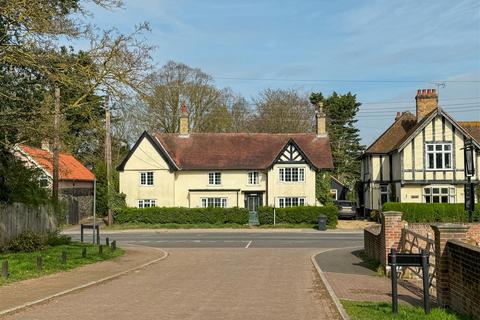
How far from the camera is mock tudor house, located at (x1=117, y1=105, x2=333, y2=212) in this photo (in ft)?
162

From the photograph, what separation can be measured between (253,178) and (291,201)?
12.6 ft

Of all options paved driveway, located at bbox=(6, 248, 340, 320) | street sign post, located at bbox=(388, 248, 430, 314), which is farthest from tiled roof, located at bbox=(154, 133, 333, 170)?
street sign post, located at bbox=(388, 248, 430, 314)

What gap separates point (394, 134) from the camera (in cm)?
5219

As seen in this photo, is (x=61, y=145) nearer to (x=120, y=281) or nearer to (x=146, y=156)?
(x=120, y=281)

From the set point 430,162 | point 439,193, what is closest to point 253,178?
point 430,162

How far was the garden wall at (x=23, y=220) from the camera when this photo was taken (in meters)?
23.1

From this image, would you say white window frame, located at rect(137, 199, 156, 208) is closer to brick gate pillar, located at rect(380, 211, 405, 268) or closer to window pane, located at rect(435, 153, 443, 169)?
window pane, located at rect(435, 153, 443, 169)

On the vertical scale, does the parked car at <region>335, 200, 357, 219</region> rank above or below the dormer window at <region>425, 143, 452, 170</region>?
below

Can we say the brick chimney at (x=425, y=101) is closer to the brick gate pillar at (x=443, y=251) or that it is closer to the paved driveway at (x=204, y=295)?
the paved driveway at (x=204, y=295)

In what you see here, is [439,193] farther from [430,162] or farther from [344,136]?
[344,136]

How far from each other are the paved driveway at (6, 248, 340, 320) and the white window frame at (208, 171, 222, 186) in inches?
1185

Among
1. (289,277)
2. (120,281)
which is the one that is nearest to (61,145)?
(120,281)

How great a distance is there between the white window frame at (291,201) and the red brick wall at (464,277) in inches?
1523

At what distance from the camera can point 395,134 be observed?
171 feet
